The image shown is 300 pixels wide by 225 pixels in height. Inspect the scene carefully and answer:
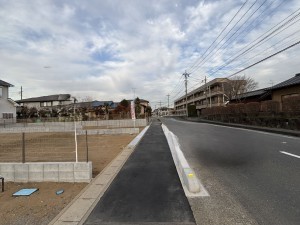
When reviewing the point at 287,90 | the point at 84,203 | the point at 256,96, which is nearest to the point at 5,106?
the point at 256,96

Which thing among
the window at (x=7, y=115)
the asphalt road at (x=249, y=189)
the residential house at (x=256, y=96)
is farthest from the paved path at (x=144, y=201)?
the window at (x=7, y=115)

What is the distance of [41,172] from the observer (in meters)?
7.04

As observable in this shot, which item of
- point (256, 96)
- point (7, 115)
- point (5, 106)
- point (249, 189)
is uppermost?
point (5, 106)

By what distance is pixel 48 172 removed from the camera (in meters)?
7.00

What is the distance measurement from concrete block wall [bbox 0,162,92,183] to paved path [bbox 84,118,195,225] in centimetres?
92

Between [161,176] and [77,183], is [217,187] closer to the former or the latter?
[161,176]

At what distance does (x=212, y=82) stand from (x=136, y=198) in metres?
65.7

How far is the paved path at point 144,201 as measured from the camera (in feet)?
13.6

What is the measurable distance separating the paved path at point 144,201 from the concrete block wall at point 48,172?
92 centimetres

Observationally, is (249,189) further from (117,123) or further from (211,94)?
(211,94)

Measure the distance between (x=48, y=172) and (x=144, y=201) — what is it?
11.0 ft

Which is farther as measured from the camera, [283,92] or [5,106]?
[5,106]

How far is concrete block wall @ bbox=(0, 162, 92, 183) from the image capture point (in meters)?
6.86

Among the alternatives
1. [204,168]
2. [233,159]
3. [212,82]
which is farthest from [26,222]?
[212,82]
